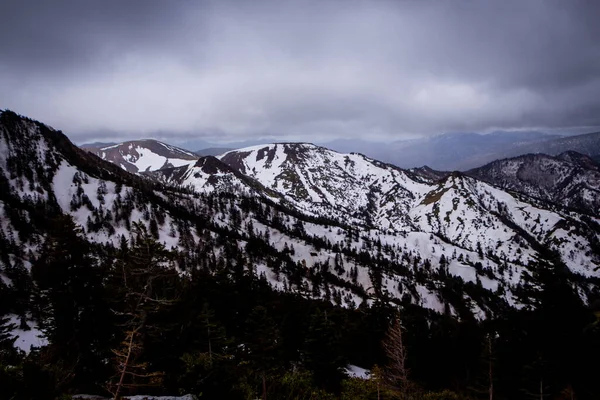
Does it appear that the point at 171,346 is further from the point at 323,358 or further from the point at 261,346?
the point at 323,358

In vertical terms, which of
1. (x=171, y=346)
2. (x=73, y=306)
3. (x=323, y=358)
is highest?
(x=73, y=306)

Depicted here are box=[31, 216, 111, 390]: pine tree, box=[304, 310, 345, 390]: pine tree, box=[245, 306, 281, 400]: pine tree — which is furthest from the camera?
box=[304, 310, 345, 390]: pine tree

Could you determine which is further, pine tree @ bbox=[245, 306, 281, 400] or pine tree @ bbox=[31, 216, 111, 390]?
pine tree @ bbox=[245, 306, 281, 400]

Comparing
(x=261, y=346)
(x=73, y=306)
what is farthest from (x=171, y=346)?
(x=73, y=306)

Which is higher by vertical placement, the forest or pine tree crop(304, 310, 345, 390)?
the forest

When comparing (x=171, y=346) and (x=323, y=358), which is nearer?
(x=171, y=346)

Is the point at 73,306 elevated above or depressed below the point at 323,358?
above

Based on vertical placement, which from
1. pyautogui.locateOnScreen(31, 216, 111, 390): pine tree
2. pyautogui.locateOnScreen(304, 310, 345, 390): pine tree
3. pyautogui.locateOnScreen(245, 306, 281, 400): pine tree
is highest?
pyautogui.locateOnScreen(31, 216, 111, 390): pine tree

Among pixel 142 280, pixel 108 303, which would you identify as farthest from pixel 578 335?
pixel 108 303

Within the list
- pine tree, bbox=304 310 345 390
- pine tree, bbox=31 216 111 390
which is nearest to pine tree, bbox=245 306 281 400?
A: pine tree, bbox=304 310 345 390

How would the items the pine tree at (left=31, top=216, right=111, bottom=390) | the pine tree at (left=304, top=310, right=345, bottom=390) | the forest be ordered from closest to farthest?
1. the forest
2. the pine tree at (left=31, top=216, right=111, bottom=390)
3. the pine tree at (left=304, top=310, right=345, bottom=390)

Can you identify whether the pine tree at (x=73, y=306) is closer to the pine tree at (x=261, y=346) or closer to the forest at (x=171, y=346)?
the forest at (x=171, y=346)

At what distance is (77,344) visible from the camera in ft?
78.5

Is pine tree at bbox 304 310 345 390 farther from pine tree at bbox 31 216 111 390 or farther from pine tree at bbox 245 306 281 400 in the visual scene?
pine tree at bbox 31 216 111 390
